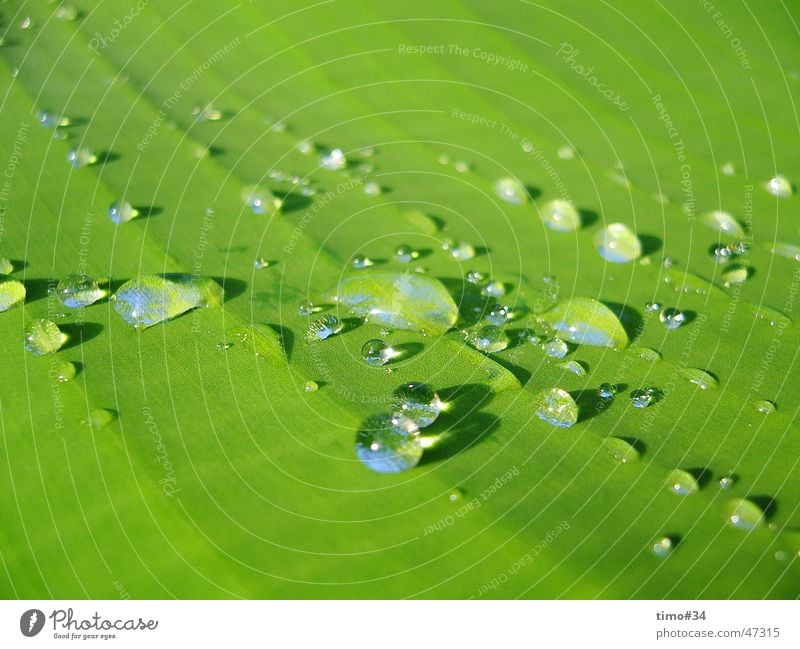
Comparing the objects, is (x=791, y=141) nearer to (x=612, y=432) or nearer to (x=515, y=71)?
(x=515, y=71)

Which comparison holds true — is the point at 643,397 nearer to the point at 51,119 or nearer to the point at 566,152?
the point at 566,152

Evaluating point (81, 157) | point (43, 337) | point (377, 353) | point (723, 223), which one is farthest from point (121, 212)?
point (723, 223)

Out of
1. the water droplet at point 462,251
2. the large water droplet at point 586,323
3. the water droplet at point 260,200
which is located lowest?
the large water droplet at point 586,323

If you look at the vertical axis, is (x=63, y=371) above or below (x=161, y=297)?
below

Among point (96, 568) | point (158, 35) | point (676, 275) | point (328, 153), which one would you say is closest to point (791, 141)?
point (676, 275)

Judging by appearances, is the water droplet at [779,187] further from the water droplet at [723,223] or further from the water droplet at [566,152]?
the water droplet at [566,152]

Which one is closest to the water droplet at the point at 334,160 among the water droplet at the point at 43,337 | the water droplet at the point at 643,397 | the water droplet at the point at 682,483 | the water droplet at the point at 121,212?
the water droplet at the point at 121,212
